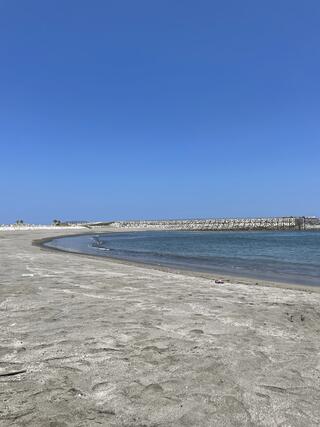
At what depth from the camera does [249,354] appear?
6.42 metres

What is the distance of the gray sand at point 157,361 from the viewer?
4.54 meters

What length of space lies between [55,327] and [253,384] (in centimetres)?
412

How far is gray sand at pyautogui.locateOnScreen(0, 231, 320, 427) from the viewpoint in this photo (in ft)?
14.9

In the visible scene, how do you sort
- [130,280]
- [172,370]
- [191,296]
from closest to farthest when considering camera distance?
[172,370]
[191,296]
[130,280]

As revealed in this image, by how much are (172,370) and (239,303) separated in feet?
17.4

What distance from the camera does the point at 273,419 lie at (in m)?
4.42

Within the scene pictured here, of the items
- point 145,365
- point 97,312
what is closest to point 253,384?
point 145,365

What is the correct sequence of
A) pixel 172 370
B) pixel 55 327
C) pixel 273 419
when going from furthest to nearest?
pixel 55 327
pixel 172 370
pixel 273 419

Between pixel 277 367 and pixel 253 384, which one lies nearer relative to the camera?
pixel 253 384

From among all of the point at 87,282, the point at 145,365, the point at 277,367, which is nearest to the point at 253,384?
the point at 277,367

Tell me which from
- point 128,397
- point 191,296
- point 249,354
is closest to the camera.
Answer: point 128,397

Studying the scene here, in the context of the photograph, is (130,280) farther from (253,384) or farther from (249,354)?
(253,384)

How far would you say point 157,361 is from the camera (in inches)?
239

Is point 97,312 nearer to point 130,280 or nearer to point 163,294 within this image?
point 163,294
